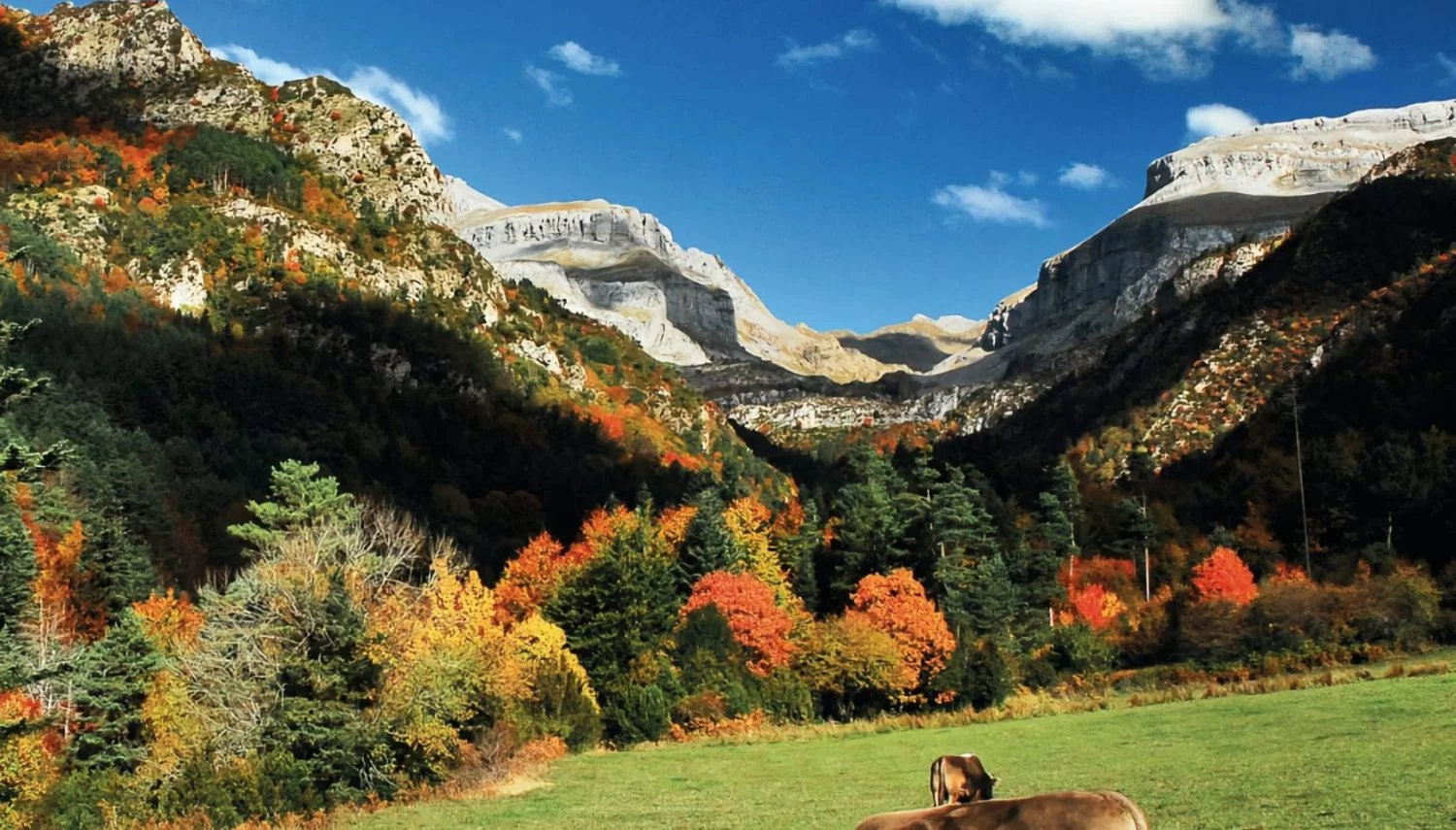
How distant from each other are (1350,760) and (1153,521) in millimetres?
77020

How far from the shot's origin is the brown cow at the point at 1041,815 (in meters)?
9.34

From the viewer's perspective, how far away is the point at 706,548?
77938mm

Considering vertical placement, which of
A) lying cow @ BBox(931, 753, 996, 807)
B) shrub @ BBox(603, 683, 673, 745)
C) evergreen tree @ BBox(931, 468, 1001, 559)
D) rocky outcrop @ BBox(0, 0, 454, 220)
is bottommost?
shrub @ BBox(603, 683, 673, 745)

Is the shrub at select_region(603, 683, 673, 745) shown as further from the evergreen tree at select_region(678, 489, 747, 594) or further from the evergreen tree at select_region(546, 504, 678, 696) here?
the evergreen tree at select_region(678, 489, 747, 594)

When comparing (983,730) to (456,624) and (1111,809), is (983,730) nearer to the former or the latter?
(456,624)

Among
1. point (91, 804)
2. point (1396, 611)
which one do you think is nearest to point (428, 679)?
point (91, 804)

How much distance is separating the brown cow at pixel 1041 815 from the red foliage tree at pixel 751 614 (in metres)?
55.1

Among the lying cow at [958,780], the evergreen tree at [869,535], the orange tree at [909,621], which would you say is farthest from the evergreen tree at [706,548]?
the lying cow at [958,780]

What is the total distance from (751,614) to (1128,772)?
141 feet

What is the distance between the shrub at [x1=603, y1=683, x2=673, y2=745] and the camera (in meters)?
55.9

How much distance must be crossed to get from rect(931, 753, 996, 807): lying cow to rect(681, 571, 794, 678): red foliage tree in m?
49.8

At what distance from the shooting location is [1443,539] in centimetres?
7500

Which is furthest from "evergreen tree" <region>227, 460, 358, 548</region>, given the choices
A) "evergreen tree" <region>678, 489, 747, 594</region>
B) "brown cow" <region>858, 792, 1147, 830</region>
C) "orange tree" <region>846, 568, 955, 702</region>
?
"brown cow" <region>858, 792, 1147, 830</region>

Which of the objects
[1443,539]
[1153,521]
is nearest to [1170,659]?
[1443,539]
